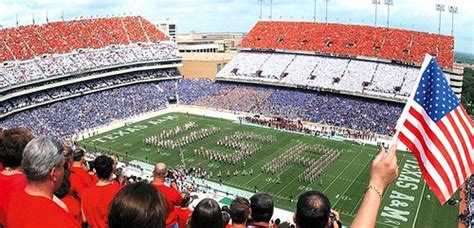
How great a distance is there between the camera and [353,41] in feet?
168

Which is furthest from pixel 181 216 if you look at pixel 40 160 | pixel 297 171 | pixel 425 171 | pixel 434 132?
pixel 297 171

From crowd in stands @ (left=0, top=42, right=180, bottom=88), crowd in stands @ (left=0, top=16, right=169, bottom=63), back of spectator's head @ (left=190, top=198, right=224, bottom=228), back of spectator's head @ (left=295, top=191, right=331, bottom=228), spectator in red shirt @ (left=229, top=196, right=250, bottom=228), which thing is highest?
crowd in stands @ (left=0, top=16, right=169, bottom=63)

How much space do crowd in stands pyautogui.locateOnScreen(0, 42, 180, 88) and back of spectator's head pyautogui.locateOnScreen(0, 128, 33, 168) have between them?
37.5 m

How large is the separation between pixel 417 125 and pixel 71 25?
53.5 metres

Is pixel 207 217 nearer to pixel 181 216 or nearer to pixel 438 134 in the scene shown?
pixel 181 216

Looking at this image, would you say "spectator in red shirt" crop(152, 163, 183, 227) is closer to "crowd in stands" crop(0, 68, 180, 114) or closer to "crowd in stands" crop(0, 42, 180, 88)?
"crowd in stands" crop(0, 68, 180, 114)

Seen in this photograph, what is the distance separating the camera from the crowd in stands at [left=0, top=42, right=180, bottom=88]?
40.5m

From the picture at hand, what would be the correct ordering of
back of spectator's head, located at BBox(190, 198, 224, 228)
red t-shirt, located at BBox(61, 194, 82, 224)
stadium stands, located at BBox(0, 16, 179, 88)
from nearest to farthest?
back of spectator's head, located at BBox(190, 198, 224, 228)
red t-shirt, located at BBox(61, 194, 82, 224)
stadium stands, located at BBox(0, 16, 179, 88)

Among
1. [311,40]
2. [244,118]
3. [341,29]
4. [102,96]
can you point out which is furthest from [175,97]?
[341,29]

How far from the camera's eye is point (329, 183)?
81.7 ft

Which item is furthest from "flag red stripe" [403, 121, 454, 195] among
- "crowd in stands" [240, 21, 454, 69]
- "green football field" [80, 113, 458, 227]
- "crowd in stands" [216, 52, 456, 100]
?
"crowd in stands" [240, 21, 454, 69]

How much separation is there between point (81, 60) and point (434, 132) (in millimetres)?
46338

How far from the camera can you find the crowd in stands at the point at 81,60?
4054 cm

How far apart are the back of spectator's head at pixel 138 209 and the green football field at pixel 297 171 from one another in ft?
62.9
